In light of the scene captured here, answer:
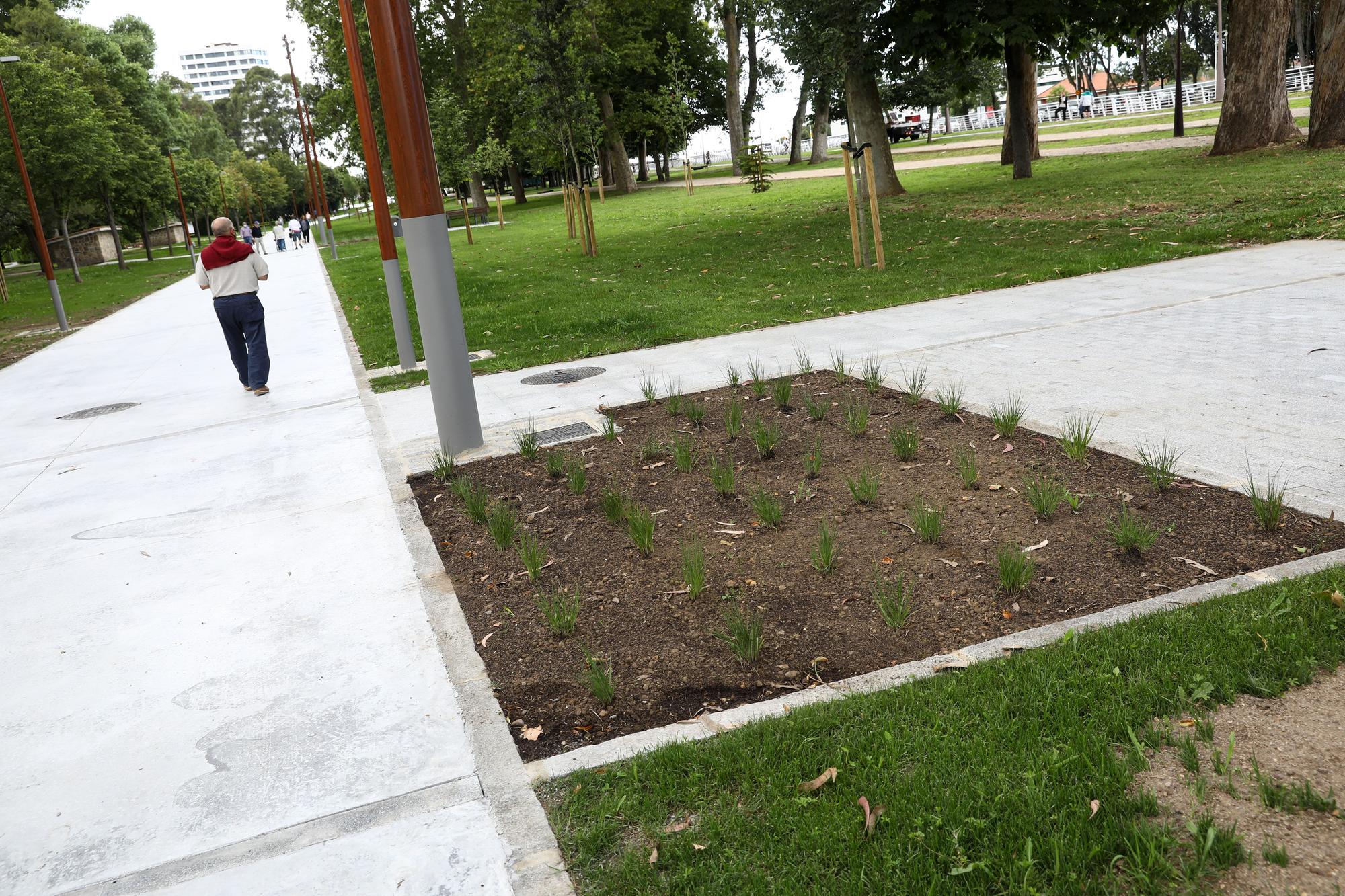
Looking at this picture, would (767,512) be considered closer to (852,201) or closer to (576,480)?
(576,480)

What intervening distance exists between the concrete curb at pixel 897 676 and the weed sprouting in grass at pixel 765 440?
2.56m

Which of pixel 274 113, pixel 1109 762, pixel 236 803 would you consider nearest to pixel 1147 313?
pixel 1109 762

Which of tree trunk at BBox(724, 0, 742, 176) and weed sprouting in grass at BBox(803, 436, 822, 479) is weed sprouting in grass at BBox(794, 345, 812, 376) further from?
tree trunk at BBox(724, 0, 742, 176)

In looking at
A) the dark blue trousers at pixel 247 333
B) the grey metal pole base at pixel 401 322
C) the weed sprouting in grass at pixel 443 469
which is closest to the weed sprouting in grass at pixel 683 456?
the weed sprouting in grass at pixel 443 469

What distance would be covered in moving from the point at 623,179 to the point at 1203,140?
102 feet

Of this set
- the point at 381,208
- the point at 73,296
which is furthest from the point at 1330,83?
the point at 73,296

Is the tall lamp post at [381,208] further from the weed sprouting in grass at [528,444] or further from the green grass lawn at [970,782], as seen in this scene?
the green grass lawn at [970,782]

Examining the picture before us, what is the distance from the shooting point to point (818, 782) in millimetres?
2982

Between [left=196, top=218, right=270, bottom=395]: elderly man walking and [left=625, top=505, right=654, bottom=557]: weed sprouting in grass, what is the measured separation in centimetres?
711

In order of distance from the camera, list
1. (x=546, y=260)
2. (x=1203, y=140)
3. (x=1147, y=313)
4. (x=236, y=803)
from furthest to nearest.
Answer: (x=1203, y=140) < (x=546, y=260) < (x=1147, y=313) < (x=236, y=803)

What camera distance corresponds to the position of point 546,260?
2297cm

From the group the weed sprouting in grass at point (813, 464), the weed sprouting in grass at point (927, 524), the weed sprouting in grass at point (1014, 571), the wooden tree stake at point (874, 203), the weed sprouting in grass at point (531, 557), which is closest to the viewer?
the weed sprouting in grass at point (1014, 571)

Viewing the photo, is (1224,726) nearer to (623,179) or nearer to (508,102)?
(508,102)

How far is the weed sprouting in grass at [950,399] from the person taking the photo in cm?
661
